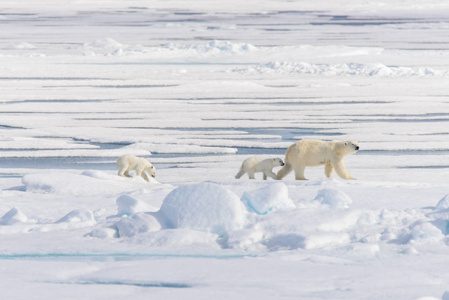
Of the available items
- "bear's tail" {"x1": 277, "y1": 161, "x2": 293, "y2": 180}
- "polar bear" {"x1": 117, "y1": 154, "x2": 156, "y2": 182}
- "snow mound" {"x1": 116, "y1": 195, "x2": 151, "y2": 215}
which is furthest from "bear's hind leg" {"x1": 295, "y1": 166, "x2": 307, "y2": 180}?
"snow mound" {"x1": 116, "y1": 195, "x2": 151, "y2": 215}

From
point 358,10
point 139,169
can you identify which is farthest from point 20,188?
point 358,10

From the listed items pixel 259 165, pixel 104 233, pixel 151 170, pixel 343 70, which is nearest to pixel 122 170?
pixel 151 170

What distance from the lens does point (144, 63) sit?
1605 centimetres

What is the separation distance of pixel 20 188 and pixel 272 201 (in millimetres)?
2208

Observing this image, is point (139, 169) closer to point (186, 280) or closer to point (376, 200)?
point (376, 200)

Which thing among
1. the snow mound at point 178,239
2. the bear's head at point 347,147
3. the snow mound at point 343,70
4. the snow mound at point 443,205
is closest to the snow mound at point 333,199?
the snow mound at point 443,205

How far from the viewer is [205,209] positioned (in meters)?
3.68

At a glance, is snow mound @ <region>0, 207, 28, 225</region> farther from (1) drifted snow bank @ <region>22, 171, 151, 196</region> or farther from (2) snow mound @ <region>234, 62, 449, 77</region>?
(2) snow mound @ <region>234, 62, 449, 77</region>

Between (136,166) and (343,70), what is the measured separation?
338 inches

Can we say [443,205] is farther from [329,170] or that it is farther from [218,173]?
[218,173]

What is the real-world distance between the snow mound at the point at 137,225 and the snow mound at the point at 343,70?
10.6 m

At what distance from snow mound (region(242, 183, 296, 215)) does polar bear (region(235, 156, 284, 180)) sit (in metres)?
2.19

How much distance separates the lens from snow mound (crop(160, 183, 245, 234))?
366 cm

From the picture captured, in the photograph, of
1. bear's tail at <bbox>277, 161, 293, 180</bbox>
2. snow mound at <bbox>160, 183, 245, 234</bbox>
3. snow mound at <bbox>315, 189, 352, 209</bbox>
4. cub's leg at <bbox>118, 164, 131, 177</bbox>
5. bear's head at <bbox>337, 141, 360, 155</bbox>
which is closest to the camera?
snow mound at <bbox>160, 183, 245, 234</bbox>
